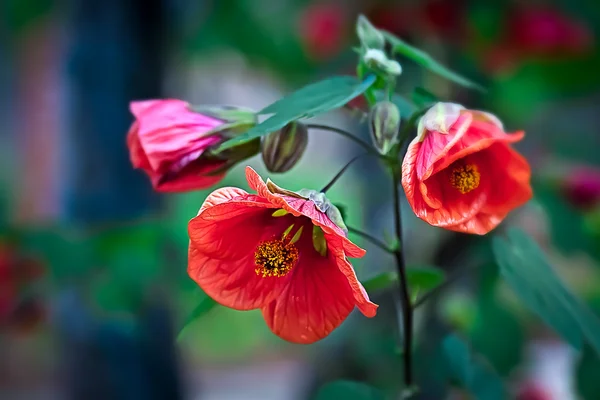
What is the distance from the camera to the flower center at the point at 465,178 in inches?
22.8

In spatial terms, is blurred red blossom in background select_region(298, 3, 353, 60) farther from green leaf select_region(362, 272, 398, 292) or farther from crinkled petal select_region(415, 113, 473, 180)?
crinkled petal select_region(415, 113, 473, 180)

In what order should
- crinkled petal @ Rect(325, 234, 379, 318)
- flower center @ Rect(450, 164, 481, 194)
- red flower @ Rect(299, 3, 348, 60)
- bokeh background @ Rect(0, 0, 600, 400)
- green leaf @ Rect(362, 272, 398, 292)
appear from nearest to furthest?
crinkled petal @ Rect(325, 234, 379, 318)
flower center @ Rect(450, 164, 481, 194)
green leaf @ Rect(362, 272, 398, 292)
bokeh background @ Rect(0, 0, 600, 400)
red flower @ Rect(299, 3, 348, 60)

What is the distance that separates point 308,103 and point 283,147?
10 centimetres

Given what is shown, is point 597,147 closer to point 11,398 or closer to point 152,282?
point 152,282

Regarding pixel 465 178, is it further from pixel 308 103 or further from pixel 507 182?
pixel 308 103

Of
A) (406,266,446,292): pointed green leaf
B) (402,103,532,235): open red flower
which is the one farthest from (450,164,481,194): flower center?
(406,266,446,292): pointed green leaf

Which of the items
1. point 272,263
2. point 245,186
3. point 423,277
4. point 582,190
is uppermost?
A: point 272,263

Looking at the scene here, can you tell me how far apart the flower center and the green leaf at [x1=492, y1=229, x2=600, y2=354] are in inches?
4.0

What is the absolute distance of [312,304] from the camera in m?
0.58

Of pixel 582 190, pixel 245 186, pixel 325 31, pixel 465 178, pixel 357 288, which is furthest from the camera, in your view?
pixel 325 31

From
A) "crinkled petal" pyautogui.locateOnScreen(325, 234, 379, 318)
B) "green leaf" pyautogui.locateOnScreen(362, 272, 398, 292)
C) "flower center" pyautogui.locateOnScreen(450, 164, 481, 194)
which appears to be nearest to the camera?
"crinkled petal" pyautogui.locateOnScreen(325, 234, 379, 318)

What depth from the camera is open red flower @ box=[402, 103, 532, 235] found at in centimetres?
52

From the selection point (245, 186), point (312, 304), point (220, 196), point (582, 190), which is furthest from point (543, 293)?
point (245, 186)

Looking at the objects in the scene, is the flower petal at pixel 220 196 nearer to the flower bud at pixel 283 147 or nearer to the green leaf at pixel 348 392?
the flower bud at pixel 283 147
